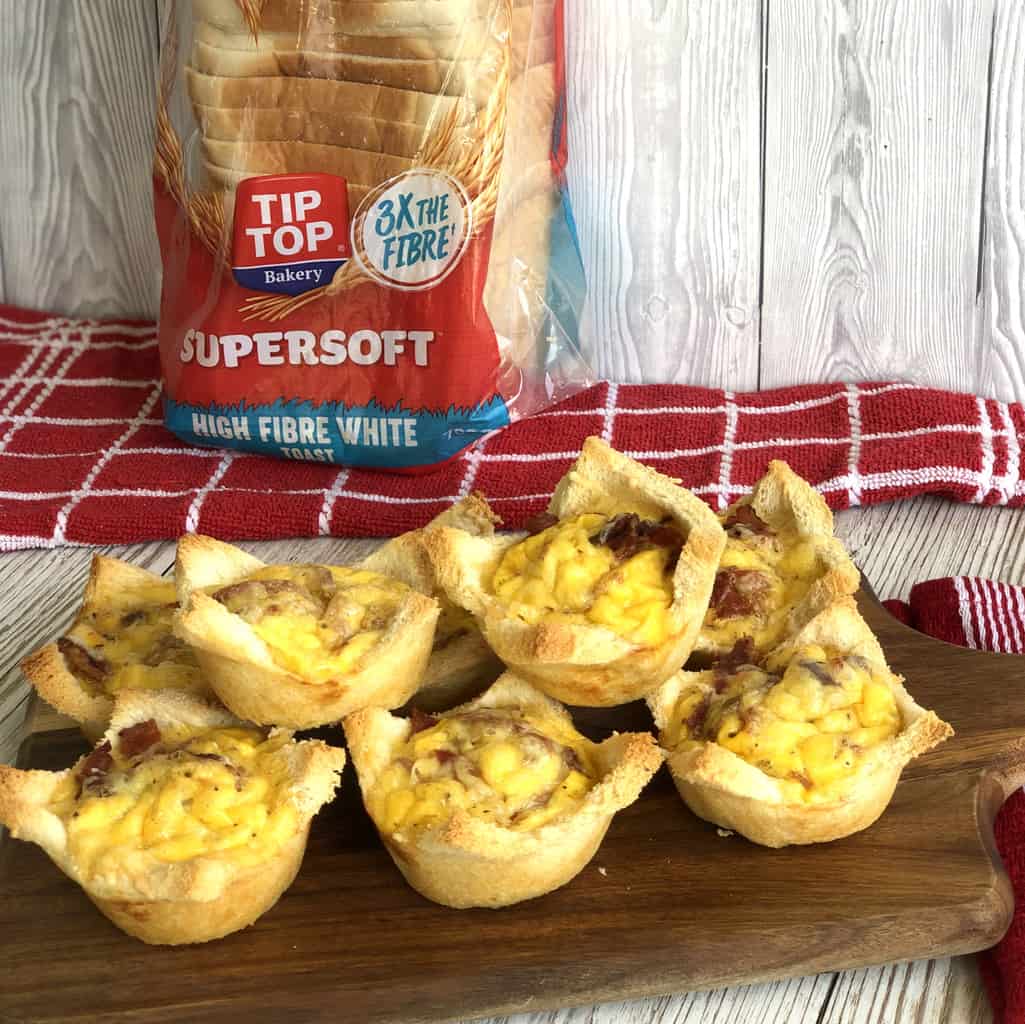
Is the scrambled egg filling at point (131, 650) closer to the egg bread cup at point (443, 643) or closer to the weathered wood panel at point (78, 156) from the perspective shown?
the egg bread cup at point (443, 643)

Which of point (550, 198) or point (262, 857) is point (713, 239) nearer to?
point (550, 198)

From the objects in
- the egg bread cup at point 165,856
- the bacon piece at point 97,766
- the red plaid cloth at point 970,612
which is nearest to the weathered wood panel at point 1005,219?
the red plaid cloth at point 970,612

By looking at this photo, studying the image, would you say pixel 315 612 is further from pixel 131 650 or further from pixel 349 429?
pixel 349 429

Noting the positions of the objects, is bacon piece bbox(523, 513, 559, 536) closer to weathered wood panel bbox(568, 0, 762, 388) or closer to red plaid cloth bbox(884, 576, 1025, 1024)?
red plaid cloth bbox(884, 576, 1025, 1024)

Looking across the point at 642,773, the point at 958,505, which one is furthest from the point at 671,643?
the point at 958,505

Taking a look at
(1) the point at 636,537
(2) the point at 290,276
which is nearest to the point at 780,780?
(1) the point at 636,537
